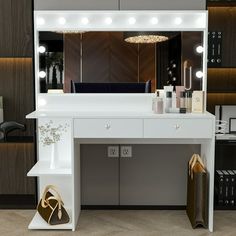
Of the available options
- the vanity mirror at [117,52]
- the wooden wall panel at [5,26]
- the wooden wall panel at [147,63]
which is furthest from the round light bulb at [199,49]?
the wooden wall panel at [5,26]

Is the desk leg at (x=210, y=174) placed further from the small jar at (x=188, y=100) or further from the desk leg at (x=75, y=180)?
the desk leg at (x=75, y=180)

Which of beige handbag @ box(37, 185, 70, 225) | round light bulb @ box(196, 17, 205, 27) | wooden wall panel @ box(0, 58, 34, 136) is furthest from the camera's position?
wooden wall panel @ box(0, 58, 34, 136)

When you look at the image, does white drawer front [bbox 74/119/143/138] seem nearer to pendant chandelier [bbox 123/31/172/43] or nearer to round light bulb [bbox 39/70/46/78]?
round light bulb [bbox 39/70/46/78]

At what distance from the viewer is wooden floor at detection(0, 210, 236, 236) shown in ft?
9.87

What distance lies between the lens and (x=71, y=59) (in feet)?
11.1

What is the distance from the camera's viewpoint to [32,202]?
3549mm

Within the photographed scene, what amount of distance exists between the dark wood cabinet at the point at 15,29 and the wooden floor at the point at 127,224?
4.41ft

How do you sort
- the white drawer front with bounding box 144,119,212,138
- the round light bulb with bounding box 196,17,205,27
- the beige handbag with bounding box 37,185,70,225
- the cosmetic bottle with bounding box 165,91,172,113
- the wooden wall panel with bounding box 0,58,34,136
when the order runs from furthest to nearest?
the wooden wall panel with bounding box 0,58,34,136 < the round light bulb with bounding box 196,17,205,27 < the cosmetic bottle with bounding box 165,91,172,113 < the beige handbag with bounding box 37,185,70,225 < the white drawer front with bounding box 144,119,212,138

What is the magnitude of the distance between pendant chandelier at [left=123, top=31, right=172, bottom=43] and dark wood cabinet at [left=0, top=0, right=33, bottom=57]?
824mm

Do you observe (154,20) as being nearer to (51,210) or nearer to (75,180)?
(75,180)

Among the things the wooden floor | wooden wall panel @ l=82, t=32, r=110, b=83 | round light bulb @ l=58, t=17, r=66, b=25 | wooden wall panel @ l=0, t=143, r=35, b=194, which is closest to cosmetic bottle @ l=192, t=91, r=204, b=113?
wooden wall panel @ l=82, t=32, r=110, b=83

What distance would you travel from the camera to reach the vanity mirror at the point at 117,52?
132 inches

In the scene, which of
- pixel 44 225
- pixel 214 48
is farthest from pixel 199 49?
pixel 44 225

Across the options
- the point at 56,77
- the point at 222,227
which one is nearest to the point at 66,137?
the point at 56,77
